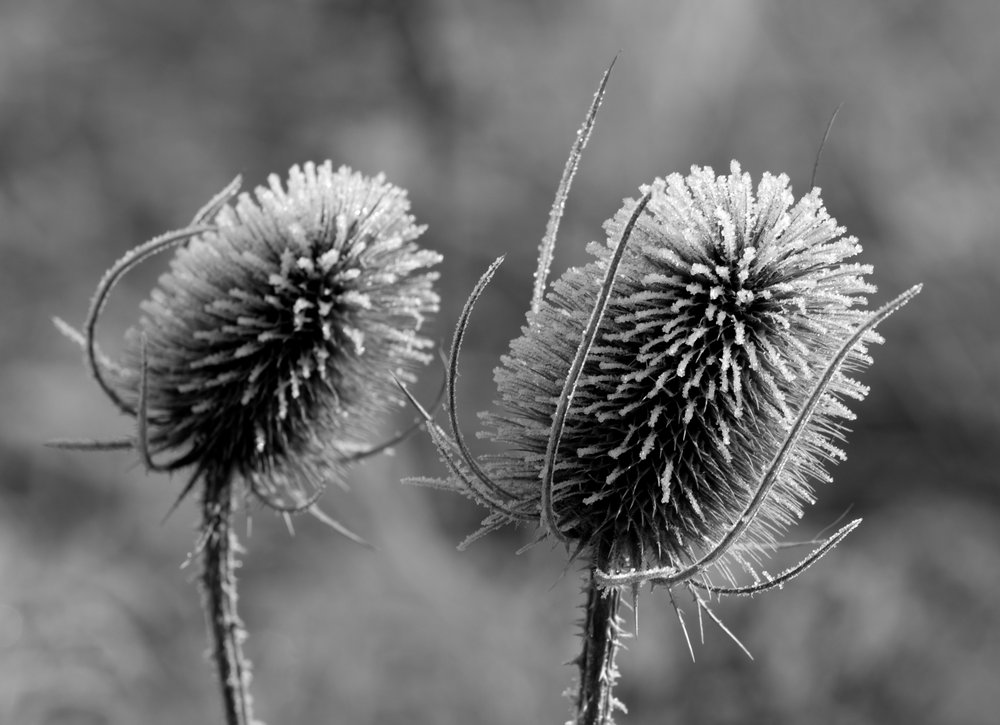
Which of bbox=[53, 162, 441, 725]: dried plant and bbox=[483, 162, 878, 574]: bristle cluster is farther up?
bbox=[53, 162, 441, 725]: dried plant

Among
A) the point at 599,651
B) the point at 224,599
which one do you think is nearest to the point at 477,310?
the point at 224,599

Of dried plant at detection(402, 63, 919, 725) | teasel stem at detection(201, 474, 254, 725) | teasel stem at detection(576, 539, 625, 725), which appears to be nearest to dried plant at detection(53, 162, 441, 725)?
teasel stem at detection(201, 474, 254, 725)

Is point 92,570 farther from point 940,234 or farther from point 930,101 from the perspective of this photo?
point 930,101

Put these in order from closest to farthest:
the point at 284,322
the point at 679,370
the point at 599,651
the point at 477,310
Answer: the point at 679,370 → the point at 599,651 → the point at 284,322 → the point at 477,310

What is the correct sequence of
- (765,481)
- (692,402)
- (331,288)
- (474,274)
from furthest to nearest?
(474,274) < (331,288) < (692,402) < (765,481)

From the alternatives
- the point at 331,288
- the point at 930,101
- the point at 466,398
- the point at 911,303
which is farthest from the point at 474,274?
the point at 331,288

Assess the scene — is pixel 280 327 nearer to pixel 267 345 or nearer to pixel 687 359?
pixel 267 345

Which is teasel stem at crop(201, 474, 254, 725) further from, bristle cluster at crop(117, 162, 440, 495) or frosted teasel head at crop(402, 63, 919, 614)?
frosted teasel head at crop(402, 63, 919, 614)
